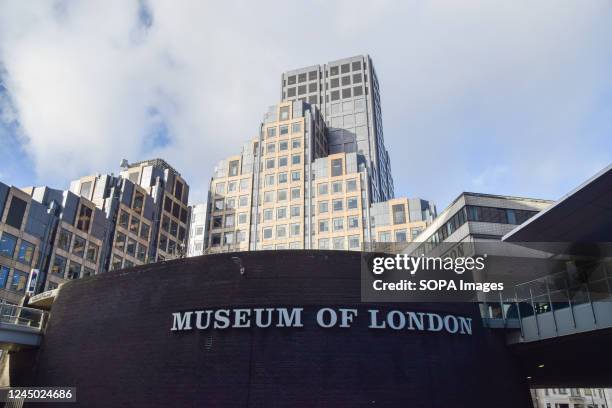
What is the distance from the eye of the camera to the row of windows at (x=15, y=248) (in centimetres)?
6338

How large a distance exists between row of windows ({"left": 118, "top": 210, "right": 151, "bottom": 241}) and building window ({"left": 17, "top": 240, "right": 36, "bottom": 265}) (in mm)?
22000

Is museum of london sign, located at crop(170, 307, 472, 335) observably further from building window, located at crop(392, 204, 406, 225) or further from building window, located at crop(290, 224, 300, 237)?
building window, located at crop(290, 224, 300, 237)

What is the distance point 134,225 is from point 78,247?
50.4ft

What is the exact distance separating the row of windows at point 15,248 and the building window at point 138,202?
2655 centimetres

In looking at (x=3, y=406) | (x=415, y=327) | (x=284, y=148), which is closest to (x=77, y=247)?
(x=284, y=148)

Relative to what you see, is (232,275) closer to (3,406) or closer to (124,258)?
(3,406)

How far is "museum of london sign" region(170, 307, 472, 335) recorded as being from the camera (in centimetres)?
2323

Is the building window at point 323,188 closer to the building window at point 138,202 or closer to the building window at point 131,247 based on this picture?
the building window at point 138,202

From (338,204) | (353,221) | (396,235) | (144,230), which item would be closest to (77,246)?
(144,230)

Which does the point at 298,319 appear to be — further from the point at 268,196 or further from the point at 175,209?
the point at 175,209

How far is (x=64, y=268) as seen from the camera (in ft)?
242

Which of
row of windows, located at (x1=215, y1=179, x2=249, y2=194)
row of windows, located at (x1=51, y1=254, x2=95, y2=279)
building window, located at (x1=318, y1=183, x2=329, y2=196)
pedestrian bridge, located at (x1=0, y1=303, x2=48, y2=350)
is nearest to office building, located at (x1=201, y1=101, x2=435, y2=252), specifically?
row of windows, located at (x1=215, y1=179, x2=249, y2=194)

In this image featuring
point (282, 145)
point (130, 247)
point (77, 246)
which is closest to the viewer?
point (77, 246)

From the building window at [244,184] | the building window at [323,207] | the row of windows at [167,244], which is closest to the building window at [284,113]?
the building window at [244,184]
